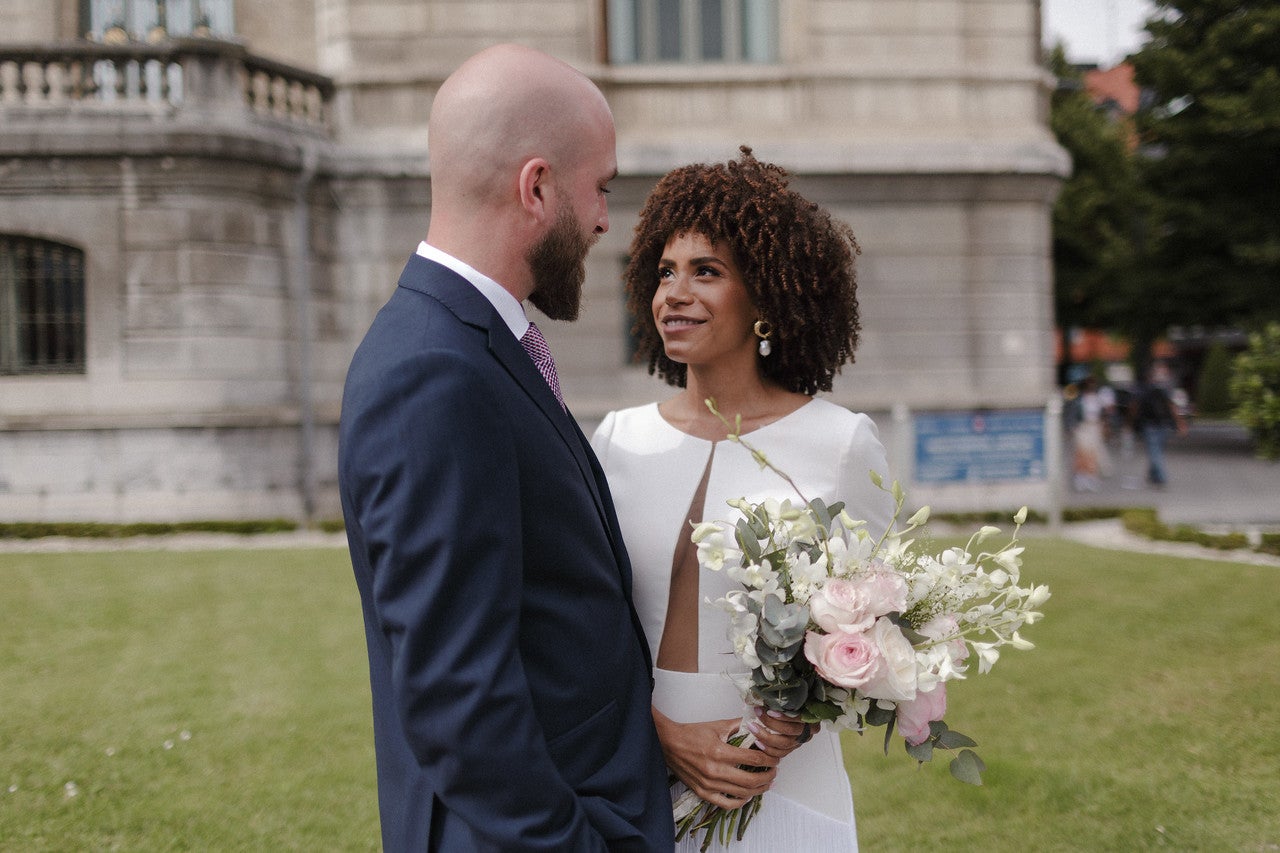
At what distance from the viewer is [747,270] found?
8.77ft

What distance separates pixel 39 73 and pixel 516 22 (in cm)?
664

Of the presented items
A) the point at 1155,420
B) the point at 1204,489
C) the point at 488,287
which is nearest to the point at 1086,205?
the point at 1155,420

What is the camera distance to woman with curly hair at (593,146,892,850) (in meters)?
2.47

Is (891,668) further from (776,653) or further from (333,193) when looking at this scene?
(333,193)

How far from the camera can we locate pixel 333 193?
14.8 m

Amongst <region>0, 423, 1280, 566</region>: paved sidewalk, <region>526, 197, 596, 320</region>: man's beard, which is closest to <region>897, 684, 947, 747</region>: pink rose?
<region>526, 197, 596, 320</region>: man's beard

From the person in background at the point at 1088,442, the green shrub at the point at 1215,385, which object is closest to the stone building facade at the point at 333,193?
the person in background at the point at 1088,442

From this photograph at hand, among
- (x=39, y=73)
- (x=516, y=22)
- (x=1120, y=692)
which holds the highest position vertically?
(x=516, y=22)

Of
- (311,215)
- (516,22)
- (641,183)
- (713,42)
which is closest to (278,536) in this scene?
(311,215)

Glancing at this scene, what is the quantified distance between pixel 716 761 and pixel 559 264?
1.13 m

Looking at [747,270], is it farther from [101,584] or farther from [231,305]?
[231,305]

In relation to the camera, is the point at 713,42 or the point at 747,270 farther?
Answer: the point at 713,42

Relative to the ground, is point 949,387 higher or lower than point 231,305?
lower

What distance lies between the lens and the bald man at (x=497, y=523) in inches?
61.1
